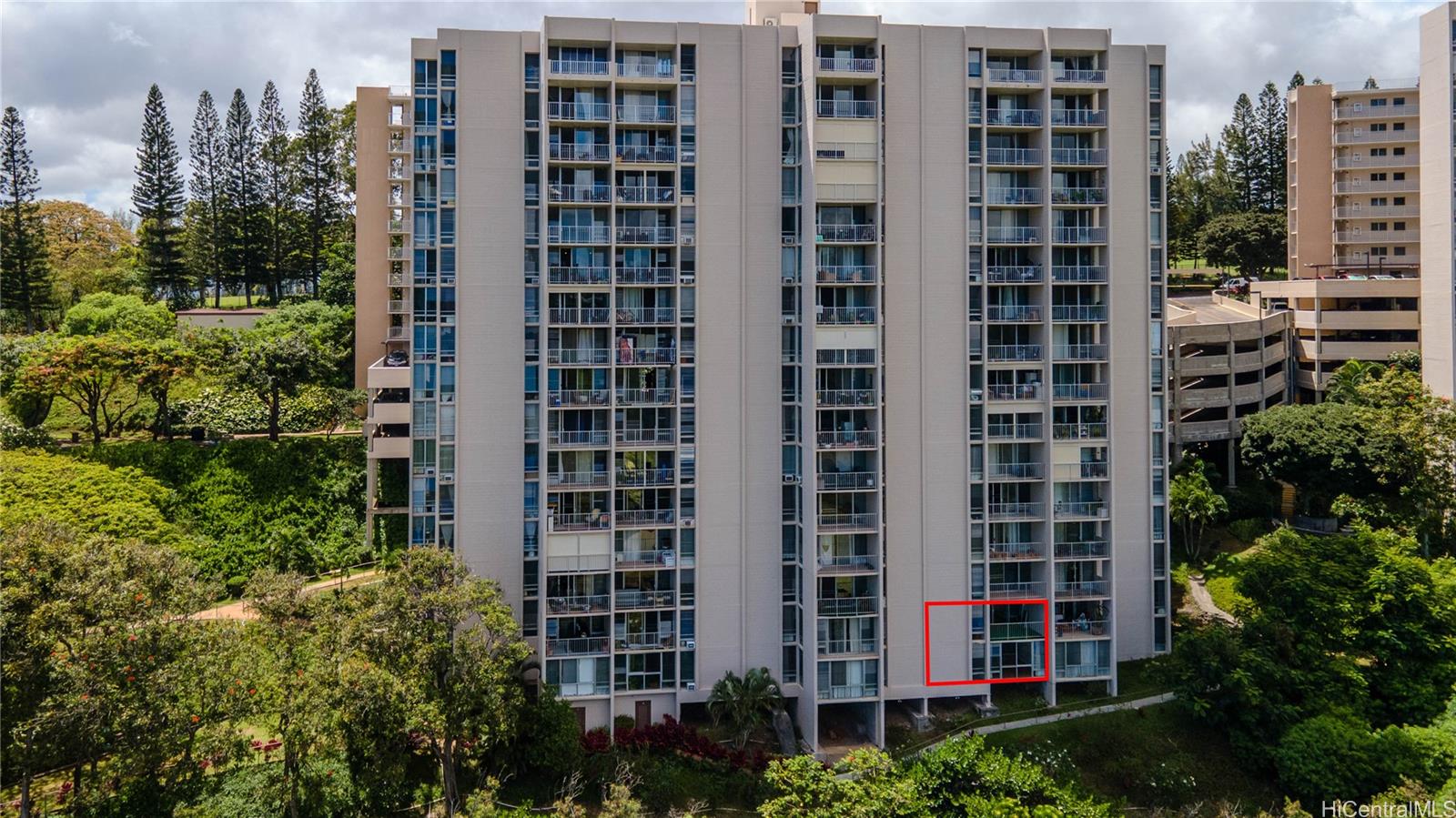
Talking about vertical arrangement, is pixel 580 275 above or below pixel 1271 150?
below

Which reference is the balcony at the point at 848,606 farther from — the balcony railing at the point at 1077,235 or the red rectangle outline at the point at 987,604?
the balcony railing at the point at 1077,235

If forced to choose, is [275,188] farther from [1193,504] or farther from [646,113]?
[1193,504]

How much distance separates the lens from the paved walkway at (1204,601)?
35.2m

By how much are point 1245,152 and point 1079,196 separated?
5141 cm

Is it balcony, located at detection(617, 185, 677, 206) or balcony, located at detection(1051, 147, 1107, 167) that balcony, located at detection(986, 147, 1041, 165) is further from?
balcony, located at detection(617, 185, 677, 206)

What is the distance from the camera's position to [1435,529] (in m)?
36.7

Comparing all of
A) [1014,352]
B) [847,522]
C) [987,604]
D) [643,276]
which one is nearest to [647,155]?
[643,276]

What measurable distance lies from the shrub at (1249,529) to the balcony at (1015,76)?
22484 millimetres

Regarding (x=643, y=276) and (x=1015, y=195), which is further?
(x=1015, y=195)

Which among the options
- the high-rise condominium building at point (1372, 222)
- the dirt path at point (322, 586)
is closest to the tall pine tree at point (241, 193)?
the dirt path at point (322, 586)

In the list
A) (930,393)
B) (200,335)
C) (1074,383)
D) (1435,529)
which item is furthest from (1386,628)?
(200,335)

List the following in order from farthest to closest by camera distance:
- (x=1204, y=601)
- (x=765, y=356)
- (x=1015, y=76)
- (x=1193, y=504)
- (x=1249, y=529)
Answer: (x=1249, y=529), (x=1193, y=504), (x=1204, y=601), (x=1015, y=76), (x=765, y=356)

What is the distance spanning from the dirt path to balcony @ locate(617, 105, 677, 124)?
19298 millimetres

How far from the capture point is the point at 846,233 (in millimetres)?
29828
